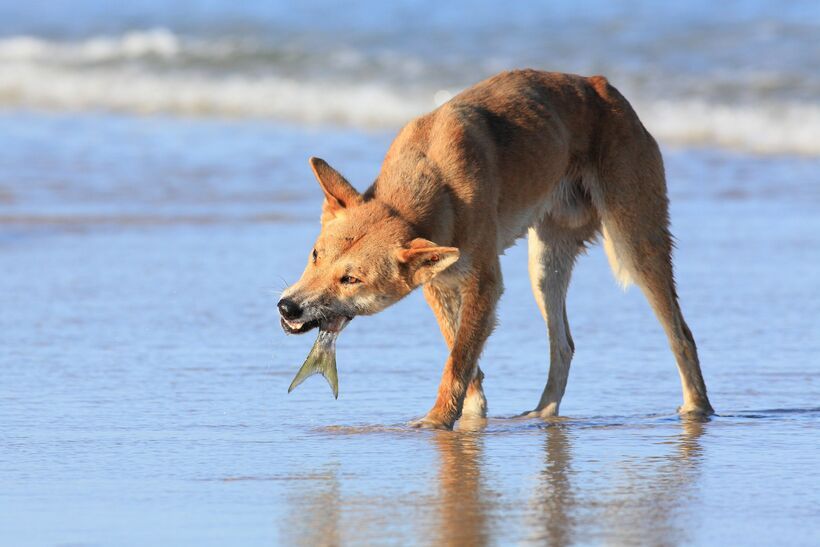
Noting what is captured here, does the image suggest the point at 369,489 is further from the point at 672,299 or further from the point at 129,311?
the point at 129,311

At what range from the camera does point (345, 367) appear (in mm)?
7473

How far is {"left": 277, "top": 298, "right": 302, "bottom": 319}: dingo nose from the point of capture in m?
6.03

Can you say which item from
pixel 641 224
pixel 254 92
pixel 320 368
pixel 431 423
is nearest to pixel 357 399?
pixel 320 368

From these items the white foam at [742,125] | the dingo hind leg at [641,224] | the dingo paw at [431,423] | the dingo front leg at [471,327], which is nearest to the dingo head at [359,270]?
the dingo front leg at [471,327]

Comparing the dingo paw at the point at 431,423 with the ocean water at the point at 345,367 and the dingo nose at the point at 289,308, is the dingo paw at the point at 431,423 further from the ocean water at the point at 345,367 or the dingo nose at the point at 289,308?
the dingo nose at the point at 289,308

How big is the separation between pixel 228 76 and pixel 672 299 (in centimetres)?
1821

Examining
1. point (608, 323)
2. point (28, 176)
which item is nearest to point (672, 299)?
point (608, 323)

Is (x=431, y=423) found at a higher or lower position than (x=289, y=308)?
lower

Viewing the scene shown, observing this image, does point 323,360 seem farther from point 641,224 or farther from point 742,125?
point 742,125

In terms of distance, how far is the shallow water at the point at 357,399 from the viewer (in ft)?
15.7

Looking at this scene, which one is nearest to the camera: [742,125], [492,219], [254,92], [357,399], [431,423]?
[431,423]

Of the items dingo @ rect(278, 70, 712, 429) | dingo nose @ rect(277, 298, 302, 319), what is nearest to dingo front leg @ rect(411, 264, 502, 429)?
dingo @ rect(278, 70, 712, 429)

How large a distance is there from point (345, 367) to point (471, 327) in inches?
44.2

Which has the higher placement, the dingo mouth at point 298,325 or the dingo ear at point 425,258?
the dingo ear at point 425,258
